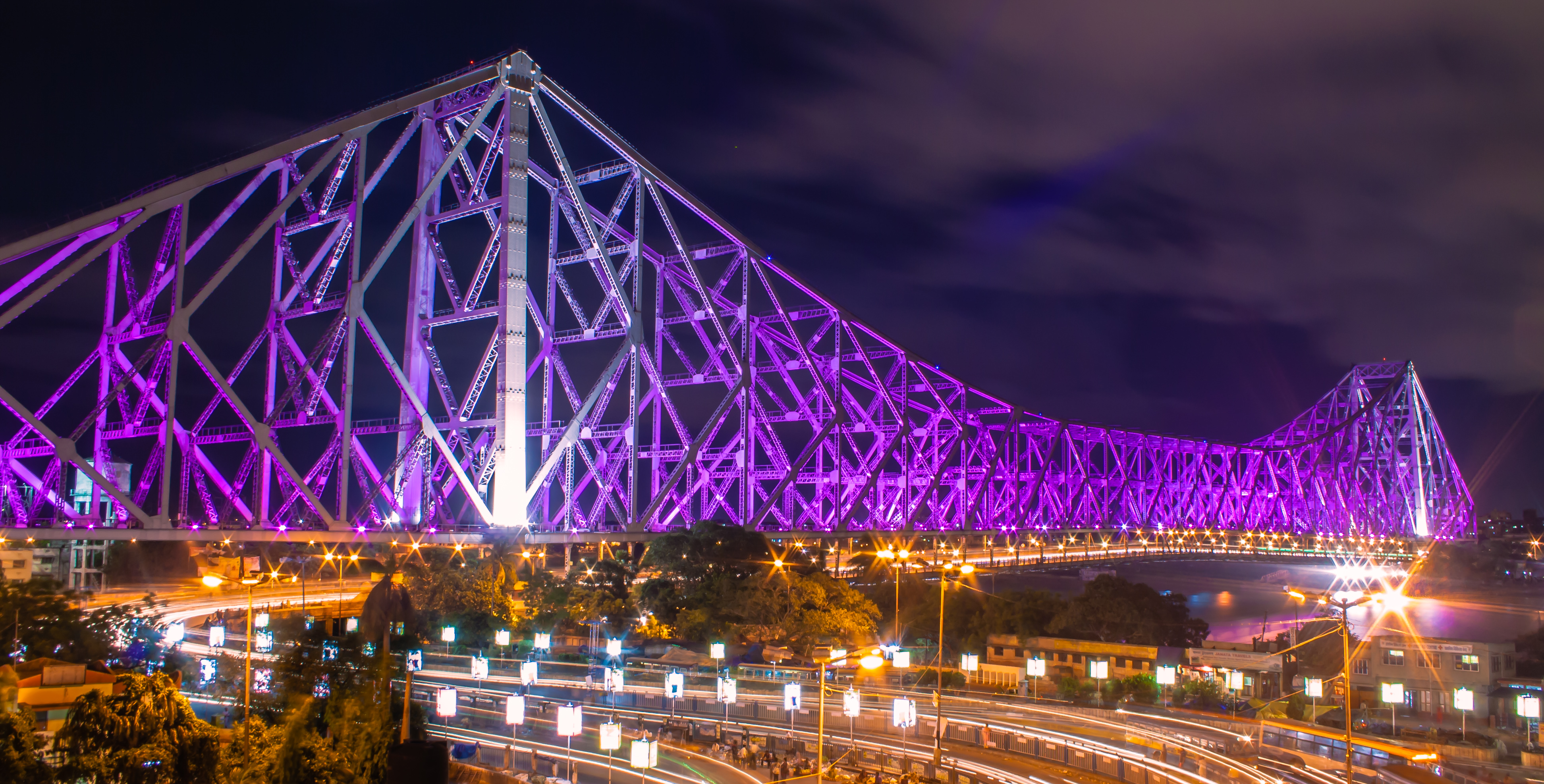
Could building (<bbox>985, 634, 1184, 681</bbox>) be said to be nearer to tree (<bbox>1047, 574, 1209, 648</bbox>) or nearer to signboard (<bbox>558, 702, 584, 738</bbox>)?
tree (<bbox>1047, 574, 1209, 648</bbox>)

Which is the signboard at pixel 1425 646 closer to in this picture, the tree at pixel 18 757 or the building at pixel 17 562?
the tree at pixel 18 757

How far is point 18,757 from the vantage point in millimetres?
12914

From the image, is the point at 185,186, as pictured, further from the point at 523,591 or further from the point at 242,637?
the point at 523,591

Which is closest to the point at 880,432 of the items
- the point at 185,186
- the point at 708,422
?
the point at 708,422

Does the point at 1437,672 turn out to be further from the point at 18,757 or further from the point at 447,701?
the point at 18,757

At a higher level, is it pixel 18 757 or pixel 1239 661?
pixel 18 757

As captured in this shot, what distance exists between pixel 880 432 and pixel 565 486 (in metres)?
37.5

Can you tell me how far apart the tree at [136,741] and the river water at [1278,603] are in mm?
44373

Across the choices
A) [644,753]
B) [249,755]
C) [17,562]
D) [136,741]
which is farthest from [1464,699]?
[17,562]

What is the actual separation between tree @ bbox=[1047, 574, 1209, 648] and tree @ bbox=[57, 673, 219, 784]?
40736 mm

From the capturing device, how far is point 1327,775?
2370 centimetres

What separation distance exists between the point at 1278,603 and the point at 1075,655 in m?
64.8

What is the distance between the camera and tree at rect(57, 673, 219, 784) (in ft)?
42.7

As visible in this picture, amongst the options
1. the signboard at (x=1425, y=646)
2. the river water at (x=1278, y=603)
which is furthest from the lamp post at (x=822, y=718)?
the river water at (x=1278, y=603)
